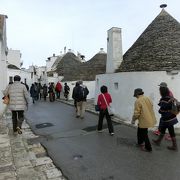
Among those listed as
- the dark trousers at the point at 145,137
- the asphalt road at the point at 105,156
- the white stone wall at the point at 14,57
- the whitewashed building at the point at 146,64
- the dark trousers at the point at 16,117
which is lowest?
the asphalt road at the point at 105,156

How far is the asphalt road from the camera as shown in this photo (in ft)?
17.8

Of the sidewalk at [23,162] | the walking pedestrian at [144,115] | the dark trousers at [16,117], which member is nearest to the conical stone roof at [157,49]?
the walking pedestrian at [144,115]

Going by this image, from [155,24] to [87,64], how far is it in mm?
14988

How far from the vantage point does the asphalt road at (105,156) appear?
5414 millimetres

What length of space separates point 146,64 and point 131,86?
5.04 ft

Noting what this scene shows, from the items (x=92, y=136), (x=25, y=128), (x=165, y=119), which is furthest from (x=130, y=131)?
(x=25, y=128)

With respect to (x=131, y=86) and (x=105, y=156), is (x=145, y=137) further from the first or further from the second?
(x=131, y=86)

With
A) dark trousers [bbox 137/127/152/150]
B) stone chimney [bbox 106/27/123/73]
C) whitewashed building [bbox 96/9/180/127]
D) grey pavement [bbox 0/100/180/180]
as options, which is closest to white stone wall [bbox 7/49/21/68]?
whitewashed building [bbox 96/9/180/127]

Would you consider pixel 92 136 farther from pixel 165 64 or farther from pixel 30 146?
pixel 165 64

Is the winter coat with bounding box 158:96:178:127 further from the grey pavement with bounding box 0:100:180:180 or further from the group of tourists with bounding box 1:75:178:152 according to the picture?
the grey pavement with bounding box 0:100:180:180

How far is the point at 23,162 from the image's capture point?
5.73m

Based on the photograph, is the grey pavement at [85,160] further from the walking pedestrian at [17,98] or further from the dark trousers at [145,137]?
the walking pedestrian at [17,98]

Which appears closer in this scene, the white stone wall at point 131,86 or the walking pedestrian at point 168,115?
the walking pedestrian at point 168,115

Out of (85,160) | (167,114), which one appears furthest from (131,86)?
(85,160)
